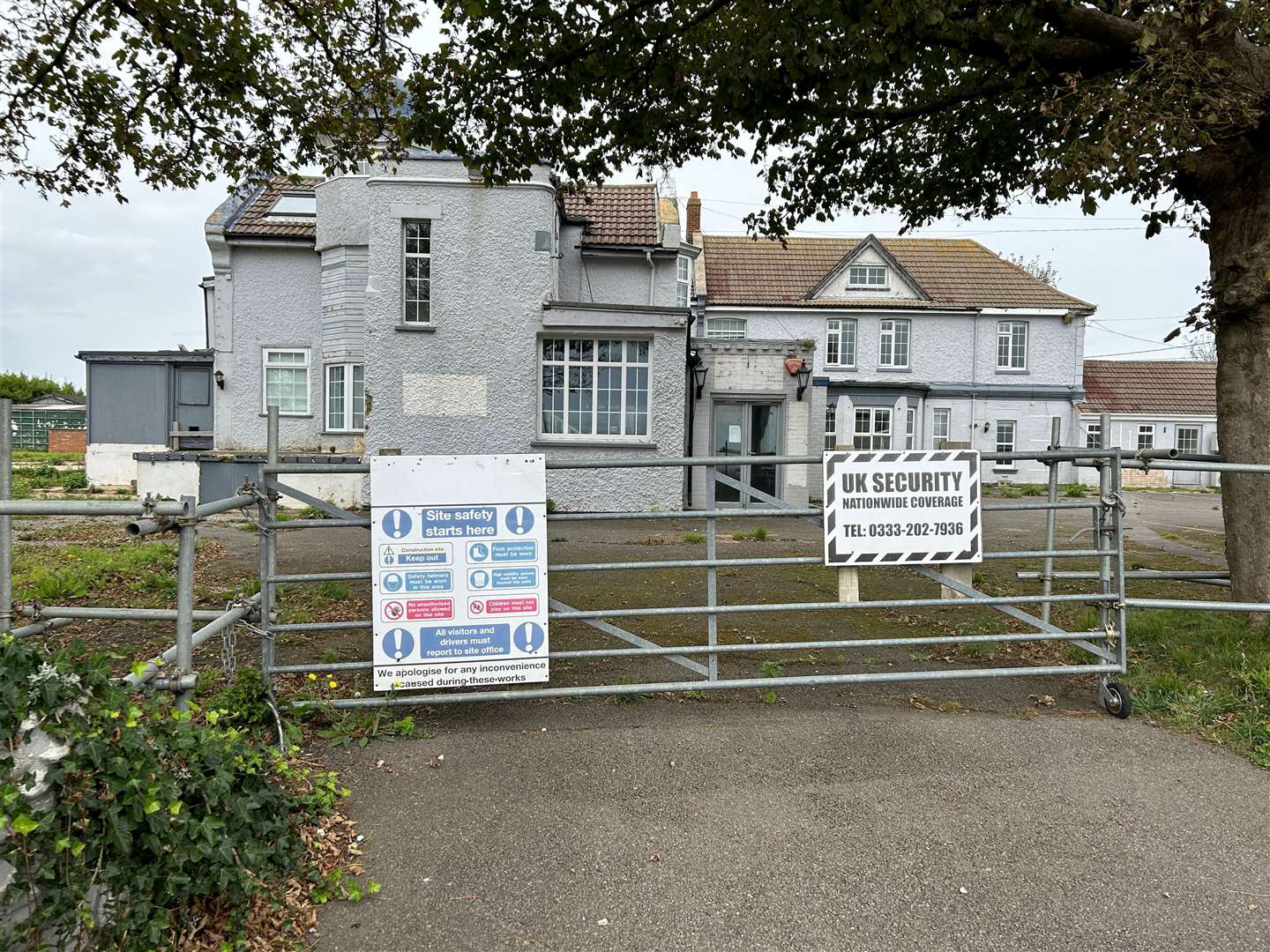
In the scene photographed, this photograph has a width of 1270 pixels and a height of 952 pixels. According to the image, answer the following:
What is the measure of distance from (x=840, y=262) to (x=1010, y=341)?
7045mm

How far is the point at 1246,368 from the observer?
6066mm

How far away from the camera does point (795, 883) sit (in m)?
3.04

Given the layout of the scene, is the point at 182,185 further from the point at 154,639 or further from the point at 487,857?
the point at 487,857

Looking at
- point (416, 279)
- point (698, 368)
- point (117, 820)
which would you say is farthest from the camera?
point (698, 368)

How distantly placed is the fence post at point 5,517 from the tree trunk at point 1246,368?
24.0 ft

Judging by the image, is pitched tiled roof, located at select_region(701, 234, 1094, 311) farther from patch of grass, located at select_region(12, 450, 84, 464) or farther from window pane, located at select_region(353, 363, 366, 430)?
patch of grass, located at select_region(12, 450, 84, 464)

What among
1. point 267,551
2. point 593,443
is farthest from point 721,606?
point 593,443

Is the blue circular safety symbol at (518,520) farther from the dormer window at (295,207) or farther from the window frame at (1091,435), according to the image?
the window frame at (1091,435)

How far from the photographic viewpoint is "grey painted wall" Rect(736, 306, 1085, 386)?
29.4m

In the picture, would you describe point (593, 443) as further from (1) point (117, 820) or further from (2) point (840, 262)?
(2) point (840, 262)

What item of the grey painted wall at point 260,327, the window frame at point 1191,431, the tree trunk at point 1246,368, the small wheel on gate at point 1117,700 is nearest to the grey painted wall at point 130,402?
the grey painted wall at point 260,327

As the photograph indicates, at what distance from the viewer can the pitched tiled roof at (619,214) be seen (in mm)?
20188

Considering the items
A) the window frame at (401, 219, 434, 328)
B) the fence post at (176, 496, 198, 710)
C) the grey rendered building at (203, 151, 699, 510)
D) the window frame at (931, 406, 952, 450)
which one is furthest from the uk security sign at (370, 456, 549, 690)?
the window frame at (931, 406, 952, 450)

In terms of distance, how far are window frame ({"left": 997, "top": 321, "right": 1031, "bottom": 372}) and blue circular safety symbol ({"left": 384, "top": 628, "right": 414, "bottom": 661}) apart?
29.8m
